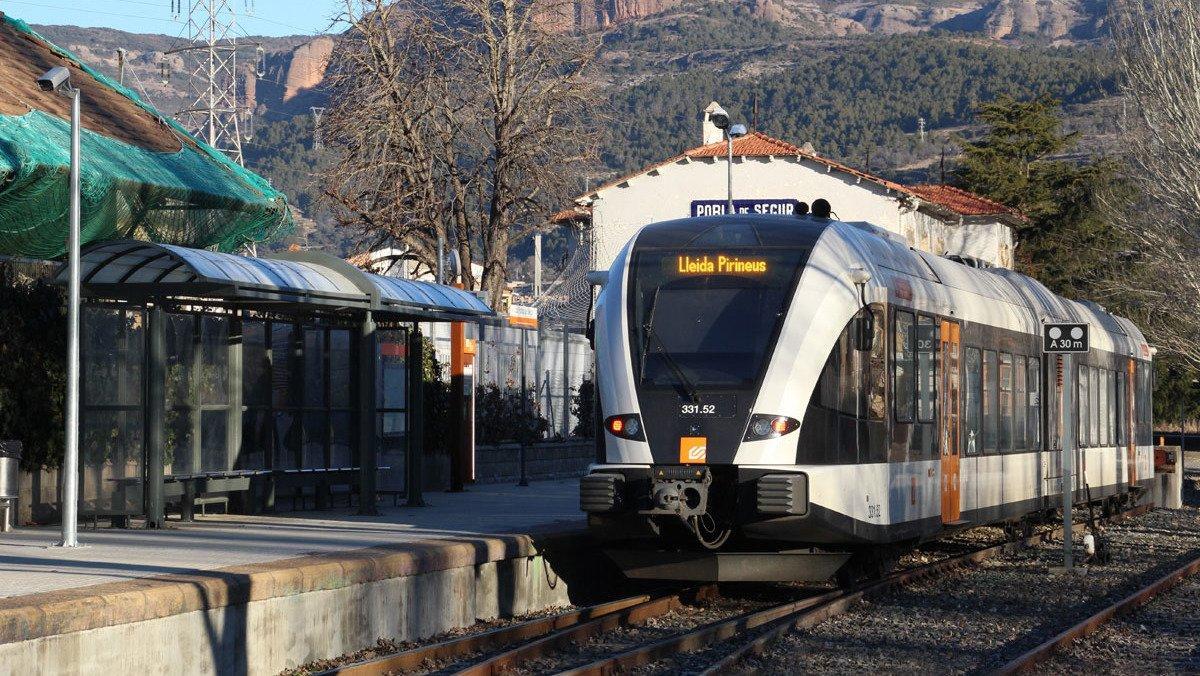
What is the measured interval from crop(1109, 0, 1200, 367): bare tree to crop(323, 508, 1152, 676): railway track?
2182 cm

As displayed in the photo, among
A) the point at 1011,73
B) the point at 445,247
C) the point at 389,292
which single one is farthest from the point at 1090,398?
the point at 1011,73

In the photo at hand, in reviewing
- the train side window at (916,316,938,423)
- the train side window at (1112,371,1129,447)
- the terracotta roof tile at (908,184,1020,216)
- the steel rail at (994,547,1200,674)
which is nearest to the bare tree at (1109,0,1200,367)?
the train side window at (1112,371,1129,447)

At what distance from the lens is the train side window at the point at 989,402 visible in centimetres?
1847

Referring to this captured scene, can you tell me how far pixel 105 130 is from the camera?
21922 mm

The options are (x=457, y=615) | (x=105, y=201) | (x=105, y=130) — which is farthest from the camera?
(x=105, y=130)

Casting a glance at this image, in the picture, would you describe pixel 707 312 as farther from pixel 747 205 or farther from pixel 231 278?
pixel 747 205

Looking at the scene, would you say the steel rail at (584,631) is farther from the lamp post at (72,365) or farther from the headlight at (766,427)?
the lamp post at (72,365)

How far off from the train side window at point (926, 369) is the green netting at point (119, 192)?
9.29 meters

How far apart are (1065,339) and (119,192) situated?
1080 centimetres

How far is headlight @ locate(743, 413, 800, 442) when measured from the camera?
Result: 13.9 meters

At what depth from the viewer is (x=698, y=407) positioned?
551 inches

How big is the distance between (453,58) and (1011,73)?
148 m

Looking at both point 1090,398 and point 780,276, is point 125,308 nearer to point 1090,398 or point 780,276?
point 780,276

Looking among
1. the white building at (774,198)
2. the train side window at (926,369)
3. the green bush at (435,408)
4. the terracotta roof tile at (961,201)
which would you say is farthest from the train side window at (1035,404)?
the terracotta roof tile at (961,201)
